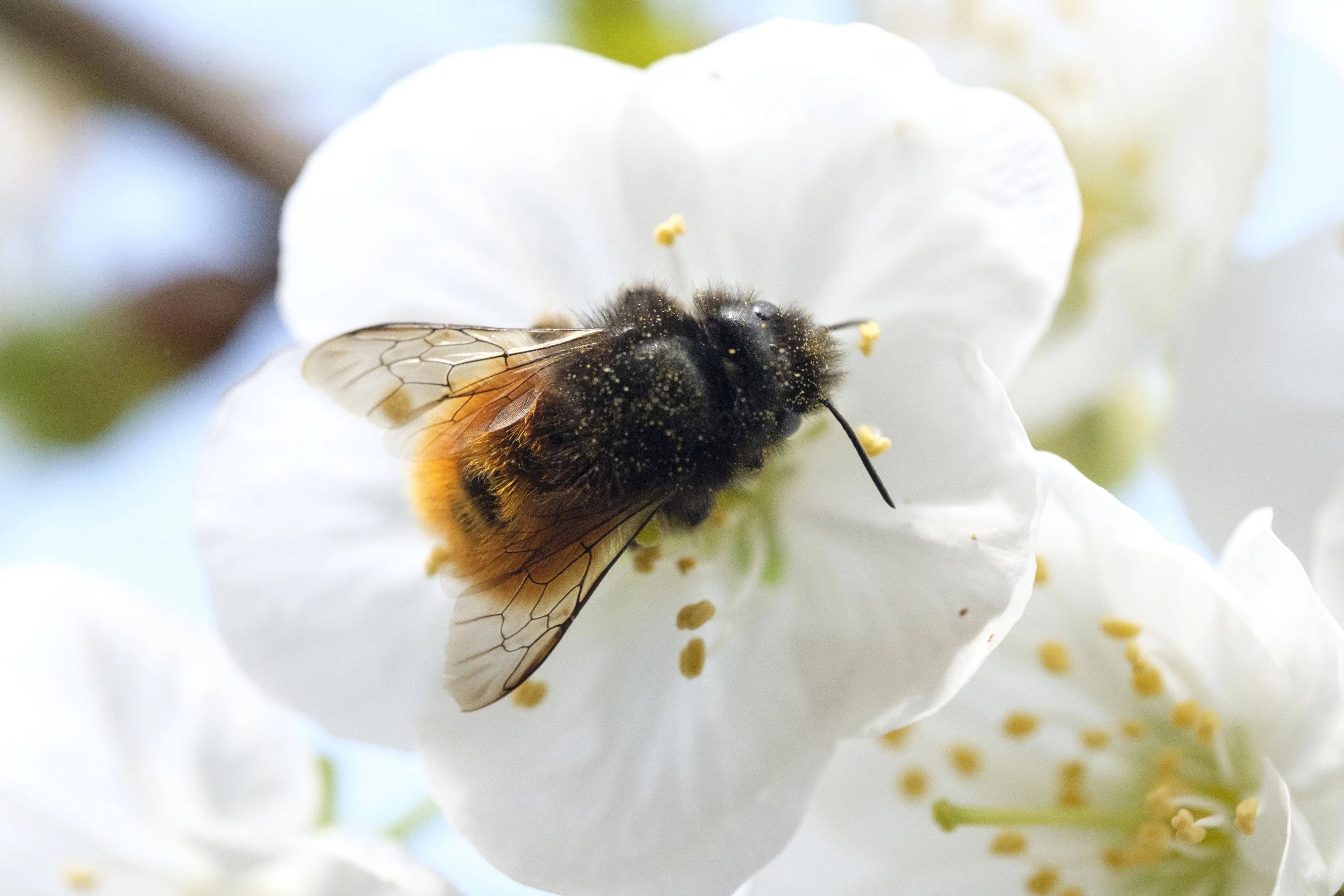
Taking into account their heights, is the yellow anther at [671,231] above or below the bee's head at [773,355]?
above

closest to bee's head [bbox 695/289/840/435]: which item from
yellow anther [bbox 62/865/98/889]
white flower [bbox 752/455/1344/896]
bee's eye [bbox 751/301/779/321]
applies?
bee's eye [bbox 751/301/779/321]

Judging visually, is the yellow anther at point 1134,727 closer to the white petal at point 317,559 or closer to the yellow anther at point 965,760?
the yellow anther at point 965,760

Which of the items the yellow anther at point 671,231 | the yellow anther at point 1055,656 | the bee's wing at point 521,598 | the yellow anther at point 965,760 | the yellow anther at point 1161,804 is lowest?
the yellow anther at point 1161,804

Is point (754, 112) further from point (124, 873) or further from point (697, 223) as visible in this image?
point (124, 873)

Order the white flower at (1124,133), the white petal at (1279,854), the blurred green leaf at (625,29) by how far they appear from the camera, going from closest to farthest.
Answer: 1. the white petal at (1279,854)
2. the white flower at (1124,133)
3. the blurred green leaf at (625,29)

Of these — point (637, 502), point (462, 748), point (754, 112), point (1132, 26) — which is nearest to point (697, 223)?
point (754, 112)

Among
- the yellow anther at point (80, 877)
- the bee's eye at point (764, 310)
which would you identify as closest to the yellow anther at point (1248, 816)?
the bee's eye at point (764, 310)

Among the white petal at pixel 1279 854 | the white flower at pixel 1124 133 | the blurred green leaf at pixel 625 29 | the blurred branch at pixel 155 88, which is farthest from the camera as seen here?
the blurred green leaf at pixel 625 29
